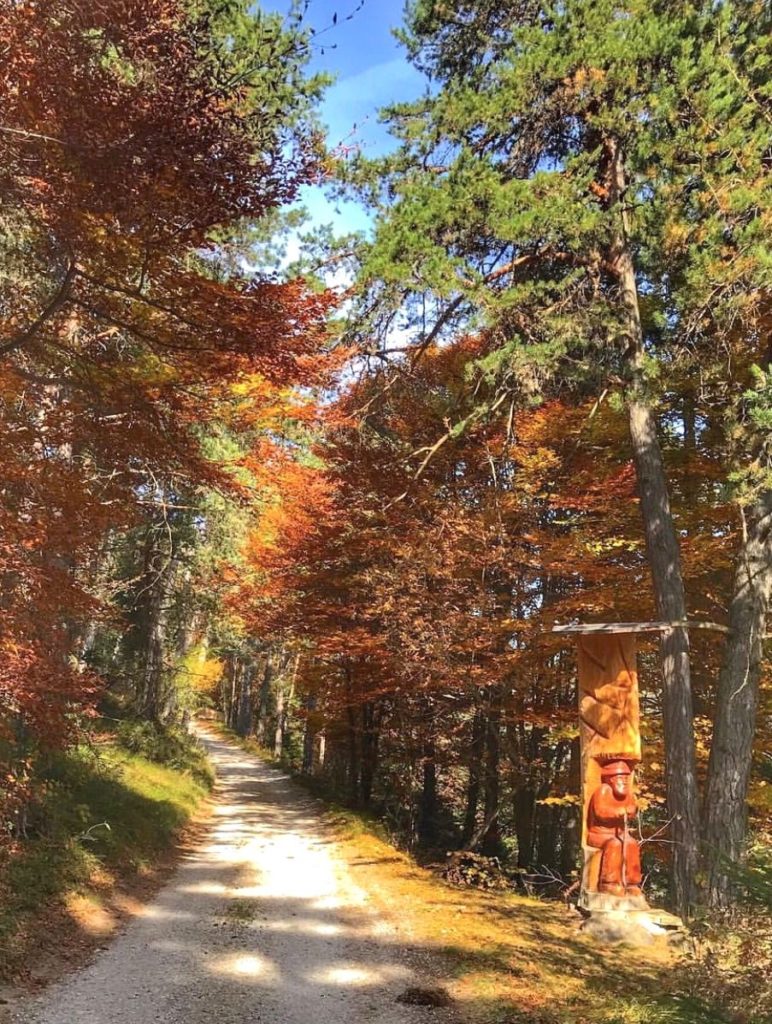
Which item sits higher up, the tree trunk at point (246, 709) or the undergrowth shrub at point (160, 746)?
the undergrowth shrub at point (160, 746)

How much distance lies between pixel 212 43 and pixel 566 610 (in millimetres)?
8929

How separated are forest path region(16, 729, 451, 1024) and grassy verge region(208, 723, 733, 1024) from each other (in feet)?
1.16

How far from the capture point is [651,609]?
11211mm

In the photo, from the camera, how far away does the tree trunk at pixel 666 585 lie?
7.80 meters

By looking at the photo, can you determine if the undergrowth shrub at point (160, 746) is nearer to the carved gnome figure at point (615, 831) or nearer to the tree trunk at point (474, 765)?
the tree trunk at point (474, 765)

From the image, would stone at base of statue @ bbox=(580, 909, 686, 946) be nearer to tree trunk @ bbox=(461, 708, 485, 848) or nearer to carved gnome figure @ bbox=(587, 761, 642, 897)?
carved gnome figure @ bbox=(587, 761, 642, 897)

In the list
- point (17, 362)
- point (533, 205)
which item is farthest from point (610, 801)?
point (17, 362)

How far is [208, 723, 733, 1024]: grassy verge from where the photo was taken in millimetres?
4863

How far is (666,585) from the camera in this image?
8.32m

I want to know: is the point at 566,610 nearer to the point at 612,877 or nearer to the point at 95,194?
the point at 612,877

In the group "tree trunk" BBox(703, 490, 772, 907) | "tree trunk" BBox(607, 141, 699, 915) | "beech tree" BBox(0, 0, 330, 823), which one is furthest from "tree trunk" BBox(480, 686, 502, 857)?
"beech tree" BBox(0, 0, 330, 823)

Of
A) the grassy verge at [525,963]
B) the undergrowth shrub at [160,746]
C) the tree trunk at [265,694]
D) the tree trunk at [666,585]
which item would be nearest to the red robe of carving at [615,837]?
the grassy verge at [525,963]

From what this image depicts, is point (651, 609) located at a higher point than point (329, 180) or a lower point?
lower

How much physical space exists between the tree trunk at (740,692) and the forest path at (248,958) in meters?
3.78
